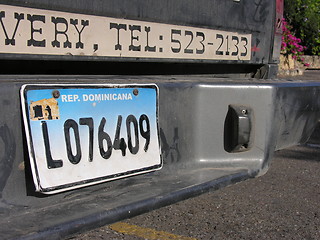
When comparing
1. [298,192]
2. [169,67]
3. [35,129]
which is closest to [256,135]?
[169,67]

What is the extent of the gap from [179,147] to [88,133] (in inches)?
26.8

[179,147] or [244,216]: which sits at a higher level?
[179,147]

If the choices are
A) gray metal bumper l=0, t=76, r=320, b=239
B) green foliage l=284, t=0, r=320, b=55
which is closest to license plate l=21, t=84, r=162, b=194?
gray metal bumper l=0, t=76, r=320, b=239

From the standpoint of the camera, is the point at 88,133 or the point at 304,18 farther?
the point at 304,18

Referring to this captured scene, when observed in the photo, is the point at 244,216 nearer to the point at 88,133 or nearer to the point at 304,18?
the point at 88,133

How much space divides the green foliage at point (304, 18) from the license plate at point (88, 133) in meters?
12.3

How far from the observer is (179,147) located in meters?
2.88

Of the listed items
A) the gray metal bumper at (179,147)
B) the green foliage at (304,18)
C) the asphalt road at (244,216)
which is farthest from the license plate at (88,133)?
the green foliage at (304,18)

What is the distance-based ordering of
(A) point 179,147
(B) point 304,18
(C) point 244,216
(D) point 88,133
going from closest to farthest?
(D) point 88,133, (A) point 179,147, (C) point 244,216, (B) point 304,18

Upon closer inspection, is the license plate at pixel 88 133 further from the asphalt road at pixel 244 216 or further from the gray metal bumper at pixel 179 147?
the asphalt road at pixel 244 216

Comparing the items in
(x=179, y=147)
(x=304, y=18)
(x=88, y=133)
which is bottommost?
(x=179, y=147)

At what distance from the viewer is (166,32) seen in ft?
9.14

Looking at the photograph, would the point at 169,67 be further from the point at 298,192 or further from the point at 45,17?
the point at 298,192

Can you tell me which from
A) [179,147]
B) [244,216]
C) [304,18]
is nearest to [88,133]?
[179,147]
